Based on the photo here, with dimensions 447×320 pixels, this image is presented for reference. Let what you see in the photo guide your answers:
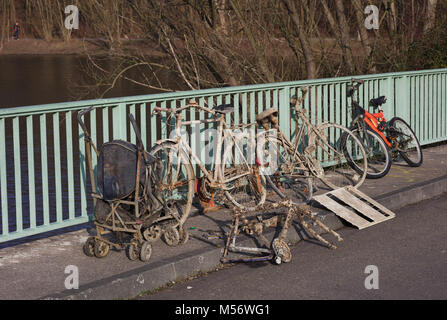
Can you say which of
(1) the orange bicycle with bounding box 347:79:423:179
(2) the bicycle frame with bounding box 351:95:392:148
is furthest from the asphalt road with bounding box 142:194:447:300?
(2) the bicycle frame with bounding box 351:95:392:148

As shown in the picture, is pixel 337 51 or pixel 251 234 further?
pixel 337 51

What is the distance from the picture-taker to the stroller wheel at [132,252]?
6246 millimetres

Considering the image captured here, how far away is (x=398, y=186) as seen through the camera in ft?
30.5

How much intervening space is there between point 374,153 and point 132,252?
467 centimetres

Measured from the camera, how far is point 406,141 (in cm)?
1047

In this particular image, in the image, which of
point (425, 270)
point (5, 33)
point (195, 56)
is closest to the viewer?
point (425, 270)

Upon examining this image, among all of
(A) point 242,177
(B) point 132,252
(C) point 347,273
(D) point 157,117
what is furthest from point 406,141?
(B) point 132,252

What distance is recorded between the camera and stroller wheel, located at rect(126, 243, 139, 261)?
6246 millimetres

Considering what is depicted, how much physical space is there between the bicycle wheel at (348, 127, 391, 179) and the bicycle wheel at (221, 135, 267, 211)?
1881 mm

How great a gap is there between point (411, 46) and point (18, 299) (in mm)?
10695

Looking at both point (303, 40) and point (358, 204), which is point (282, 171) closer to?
point (358, 204)

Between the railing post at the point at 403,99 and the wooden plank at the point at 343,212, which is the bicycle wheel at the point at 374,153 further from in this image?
the wooden plank at the point at 343,212
